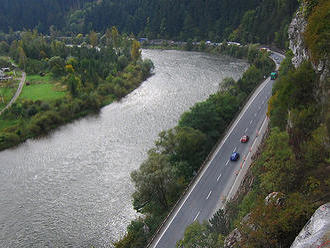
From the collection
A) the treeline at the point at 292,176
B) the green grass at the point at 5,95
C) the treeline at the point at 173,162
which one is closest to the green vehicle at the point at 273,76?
the treeline at the point at 173,162

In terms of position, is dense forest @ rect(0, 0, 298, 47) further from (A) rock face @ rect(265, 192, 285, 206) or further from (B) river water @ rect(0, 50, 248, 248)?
(A) rock face @ rect(265, 192, 285, 206)

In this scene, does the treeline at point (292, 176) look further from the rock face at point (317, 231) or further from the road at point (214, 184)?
the road at point (214, 184)

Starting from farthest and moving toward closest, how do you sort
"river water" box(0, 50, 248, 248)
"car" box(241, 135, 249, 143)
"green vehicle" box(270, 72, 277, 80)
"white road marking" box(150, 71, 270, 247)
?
"green vehicle" box(270, 72, 277, 80), "car" box(241, 135, 249, 143), "river water" box(0, 50, 248, 248), "white road marking" box(150, 71, 270, 247)

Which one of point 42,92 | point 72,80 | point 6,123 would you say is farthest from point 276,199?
point 42,92

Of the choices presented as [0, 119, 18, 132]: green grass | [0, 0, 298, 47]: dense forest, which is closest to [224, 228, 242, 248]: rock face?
[0, 119, 18, 132]: green grass

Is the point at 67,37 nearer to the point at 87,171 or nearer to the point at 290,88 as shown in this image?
the point at 87,171

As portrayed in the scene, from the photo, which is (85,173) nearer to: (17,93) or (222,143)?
(222,143)

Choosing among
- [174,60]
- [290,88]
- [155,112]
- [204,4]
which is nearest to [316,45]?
[290,88]
